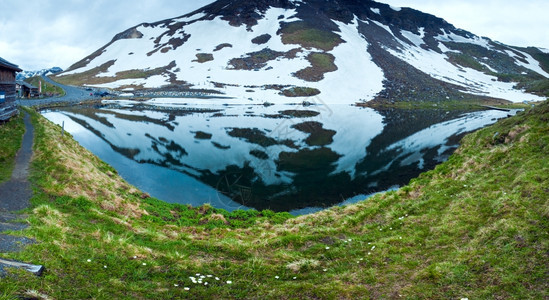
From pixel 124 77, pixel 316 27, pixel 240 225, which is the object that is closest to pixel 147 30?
pixel 124 77

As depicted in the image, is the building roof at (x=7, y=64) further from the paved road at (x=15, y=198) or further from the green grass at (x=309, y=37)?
the green grass at (x=309, y=37)

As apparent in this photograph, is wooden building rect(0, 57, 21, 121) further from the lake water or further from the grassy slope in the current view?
the grassy slope

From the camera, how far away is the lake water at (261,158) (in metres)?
24.0

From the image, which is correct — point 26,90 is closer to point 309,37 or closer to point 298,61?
point 298,61

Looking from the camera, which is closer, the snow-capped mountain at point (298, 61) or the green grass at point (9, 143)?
the green grass at point (9, 143)

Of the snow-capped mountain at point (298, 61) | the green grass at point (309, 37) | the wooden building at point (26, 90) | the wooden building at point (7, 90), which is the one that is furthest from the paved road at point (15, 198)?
the green grass at point (309, 37)

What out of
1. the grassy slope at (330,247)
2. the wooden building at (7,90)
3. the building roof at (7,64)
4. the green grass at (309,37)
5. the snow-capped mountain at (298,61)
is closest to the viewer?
the grassy slope at (330,247)

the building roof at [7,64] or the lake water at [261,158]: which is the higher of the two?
the building roof at [7,64]

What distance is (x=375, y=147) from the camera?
41.4 meters

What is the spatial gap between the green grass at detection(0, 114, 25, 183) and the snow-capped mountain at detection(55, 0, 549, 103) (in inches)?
3101

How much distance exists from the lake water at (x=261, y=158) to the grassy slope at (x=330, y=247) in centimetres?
708

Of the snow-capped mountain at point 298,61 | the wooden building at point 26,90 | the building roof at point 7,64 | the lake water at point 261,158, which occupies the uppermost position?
the snow-capped mountain at point 298,61

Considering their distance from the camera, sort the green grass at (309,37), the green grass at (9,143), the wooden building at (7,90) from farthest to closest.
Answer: the green grass at (309,37), the wooden building at (7,90), the green grass at (9,143)

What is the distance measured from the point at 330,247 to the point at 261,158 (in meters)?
22.6
